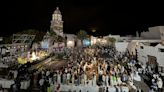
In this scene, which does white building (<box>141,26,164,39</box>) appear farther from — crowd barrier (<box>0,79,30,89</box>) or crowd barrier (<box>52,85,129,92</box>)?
crowd barrier (<box>0,79,30,89</box>)

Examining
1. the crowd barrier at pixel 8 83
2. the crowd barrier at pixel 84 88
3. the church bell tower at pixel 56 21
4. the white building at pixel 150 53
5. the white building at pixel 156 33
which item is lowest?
the crowd barrier at pixel 84 88

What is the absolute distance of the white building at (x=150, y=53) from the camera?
74.5ft

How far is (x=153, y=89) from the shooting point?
14.9 metres

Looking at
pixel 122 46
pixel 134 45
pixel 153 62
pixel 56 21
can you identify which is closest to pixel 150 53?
pixel 153 62

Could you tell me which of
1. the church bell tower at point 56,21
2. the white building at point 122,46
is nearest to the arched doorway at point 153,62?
the white building at point 122,46

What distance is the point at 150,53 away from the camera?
83.1ft

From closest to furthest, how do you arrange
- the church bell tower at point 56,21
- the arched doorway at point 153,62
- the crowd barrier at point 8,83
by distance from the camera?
the crowd barrier at point 8,83 < the arched doorway at point 153,62 < the church bell tower at point 56,21

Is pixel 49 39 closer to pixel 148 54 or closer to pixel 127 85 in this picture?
pixel 148 54

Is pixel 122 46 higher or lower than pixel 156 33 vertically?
lower

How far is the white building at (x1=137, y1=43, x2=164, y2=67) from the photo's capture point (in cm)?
2270

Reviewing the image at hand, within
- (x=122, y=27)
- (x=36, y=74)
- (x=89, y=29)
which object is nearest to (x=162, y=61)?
(x=36, y=74)

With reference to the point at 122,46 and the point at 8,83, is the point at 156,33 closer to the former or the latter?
the point at 122,46

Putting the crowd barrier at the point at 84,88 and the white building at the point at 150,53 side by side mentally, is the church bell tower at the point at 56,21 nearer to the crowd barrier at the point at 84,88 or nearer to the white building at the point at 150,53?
the white building at the point at 150,53

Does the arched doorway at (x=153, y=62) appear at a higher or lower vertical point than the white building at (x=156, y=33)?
lower
